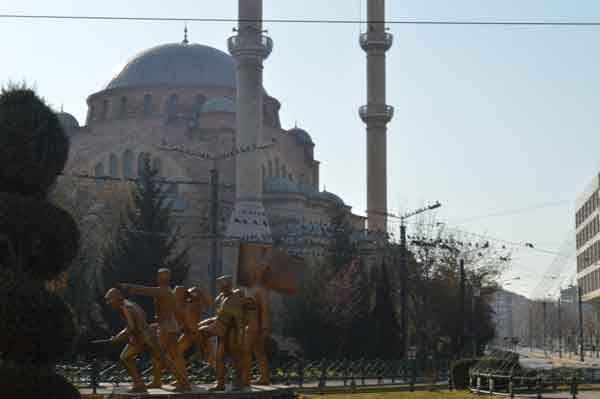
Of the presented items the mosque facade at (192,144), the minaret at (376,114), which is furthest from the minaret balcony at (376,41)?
the mosque facade at (192,144)

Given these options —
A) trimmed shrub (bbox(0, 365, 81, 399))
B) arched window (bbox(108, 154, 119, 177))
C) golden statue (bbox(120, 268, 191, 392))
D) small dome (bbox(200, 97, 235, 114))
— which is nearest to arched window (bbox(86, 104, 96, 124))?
arched window (bbox(108, 154, 119, 177))

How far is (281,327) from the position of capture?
46.1m

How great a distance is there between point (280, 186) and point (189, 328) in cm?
3997

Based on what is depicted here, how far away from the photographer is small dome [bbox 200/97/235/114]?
186ft

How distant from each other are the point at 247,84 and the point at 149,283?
1025cm

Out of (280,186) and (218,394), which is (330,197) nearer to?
(280,186)

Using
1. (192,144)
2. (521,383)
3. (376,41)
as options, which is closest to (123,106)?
(192,144)

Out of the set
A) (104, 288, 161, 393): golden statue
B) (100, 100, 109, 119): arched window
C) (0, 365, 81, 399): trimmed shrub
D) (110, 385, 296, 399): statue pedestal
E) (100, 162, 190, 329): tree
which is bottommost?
(110, 385, 296, 399): statue pedestal

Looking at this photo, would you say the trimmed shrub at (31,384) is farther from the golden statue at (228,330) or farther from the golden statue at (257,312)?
the golden statue at (257,312)

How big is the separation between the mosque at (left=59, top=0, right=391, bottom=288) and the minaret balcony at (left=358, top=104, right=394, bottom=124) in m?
0.05

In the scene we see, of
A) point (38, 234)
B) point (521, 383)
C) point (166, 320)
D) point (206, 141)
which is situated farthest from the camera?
point (206, 141)

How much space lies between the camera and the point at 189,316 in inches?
605

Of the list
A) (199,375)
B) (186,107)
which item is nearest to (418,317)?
(199,375)

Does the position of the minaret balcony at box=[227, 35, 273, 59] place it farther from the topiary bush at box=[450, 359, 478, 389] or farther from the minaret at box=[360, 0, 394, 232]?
the topiary bush at box=[450, 359, 478, 389]
